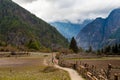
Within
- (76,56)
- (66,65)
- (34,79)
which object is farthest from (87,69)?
(76,56)

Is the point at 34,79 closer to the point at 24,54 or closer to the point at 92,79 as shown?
the point at 92,79

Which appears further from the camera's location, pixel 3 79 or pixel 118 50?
pixel 118 50

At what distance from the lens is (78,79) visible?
42.9m

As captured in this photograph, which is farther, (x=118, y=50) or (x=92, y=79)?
(x=118, y=50)

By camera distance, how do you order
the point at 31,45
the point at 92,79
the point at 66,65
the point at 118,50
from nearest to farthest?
the point at 92,79 → the point at 66,65 → the point at 118,50 → the point at 31,45

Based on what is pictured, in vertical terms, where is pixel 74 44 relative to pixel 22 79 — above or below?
above

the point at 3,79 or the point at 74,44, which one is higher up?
the point at 74,44

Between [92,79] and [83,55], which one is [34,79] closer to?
[92,79]

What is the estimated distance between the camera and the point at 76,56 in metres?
130

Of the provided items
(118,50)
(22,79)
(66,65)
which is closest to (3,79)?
(22,79)

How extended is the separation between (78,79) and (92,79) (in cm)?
671

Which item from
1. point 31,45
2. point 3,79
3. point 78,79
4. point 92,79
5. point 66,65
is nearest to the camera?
point 92,79

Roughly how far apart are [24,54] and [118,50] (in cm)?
5270

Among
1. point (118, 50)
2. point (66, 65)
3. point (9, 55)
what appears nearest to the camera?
point (66, 65)
